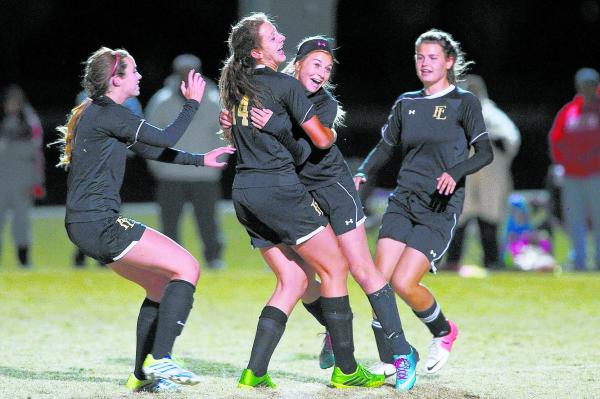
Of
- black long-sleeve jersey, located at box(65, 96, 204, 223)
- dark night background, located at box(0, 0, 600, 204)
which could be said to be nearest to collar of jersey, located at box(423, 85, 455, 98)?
black long-sleeve jersey, located at box(65, 96, 204, 223)

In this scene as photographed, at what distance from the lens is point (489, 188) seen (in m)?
13.6

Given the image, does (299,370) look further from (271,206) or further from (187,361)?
(271,206)

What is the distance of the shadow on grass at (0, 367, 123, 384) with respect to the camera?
7129 millimetres

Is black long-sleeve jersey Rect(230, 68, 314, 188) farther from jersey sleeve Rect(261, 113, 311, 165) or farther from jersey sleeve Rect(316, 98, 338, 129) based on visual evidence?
jersey sleeve Rect(316, 98, 338, 129)

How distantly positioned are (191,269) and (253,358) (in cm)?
61

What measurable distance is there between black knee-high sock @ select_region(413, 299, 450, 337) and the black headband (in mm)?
1749

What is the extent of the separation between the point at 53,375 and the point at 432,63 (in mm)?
3052

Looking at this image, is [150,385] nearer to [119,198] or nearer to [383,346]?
[119,198]

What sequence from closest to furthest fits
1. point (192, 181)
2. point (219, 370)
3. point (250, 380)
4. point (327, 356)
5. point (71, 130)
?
1. point (250, 380)
2. point (71, 130)
3. point (327, 356)
4. point (219, 370)
5. point (192, 181)

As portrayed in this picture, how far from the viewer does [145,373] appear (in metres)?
6.47

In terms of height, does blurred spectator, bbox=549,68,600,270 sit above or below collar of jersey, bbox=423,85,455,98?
below

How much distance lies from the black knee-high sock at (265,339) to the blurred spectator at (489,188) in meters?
7.05

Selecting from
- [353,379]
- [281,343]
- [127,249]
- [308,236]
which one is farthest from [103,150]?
[281,343]

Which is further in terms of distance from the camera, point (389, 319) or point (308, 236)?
point (389, 319)
